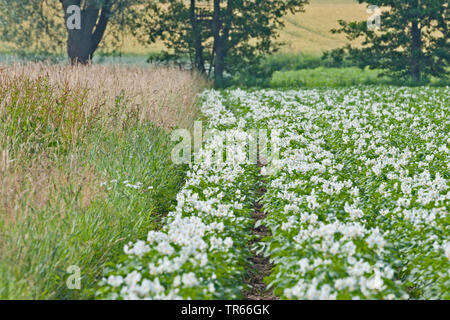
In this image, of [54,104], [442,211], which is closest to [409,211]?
[442,211]

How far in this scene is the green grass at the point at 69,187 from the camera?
5246 millimetres

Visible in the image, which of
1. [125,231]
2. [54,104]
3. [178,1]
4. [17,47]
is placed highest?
[178,1]

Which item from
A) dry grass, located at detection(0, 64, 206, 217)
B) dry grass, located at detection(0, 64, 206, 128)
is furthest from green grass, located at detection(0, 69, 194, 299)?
dry grass, located at detection(0, 64, 206, 128)

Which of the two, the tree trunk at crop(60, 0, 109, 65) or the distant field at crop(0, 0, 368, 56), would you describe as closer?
the tree trunk at crop(60, 0, 109, 65)

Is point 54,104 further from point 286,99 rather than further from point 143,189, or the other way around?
point 286,99

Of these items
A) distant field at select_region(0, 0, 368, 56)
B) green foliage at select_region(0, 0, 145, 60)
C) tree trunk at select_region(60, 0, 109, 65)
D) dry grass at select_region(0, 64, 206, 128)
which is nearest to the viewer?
dry grass at select_region(0, 64, 206, 128)

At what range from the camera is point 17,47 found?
31.9 metres

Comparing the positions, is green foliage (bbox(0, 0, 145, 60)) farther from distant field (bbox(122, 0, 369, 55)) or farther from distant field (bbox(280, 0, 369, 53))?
distant field (bbox(280, 0, 369, 53))

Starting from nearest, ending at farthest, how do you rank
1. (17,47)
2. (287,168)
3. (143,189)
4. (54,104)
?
1. (143,189)
2. (287,168)
3. (54,104)
4. (17,47)

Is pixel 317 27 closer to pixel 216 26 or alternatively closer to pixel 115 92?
pixel 216 26

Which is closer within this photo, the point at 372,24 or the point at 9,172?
the point at 9,172

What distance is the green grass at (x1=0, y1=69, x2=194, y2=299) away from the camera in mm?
5246

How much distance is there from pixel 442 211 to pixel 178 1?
3236cm

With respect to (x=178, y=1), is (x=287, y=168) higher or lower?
lower
